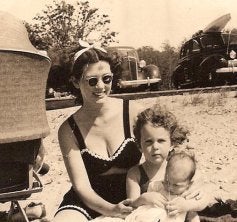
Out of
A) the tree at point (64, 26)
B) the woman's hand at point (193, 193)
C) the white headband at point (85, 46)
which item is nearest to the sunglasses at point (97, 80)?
the white headband at point (85, 46)

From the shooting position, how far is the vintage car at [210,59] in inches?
541

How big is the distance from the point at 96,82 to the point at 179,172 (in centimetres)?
67

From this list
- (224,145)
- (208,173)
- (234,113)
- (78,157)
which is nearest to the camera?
(78,157)

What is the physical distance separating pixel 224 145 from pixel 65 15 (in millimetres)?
9468

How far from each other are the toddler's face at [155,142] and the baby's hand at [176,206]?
266mm

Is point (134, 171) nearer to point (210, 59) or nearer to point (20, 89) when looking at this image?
point (20, 89)

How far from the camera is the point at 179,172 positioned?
2.45 metres

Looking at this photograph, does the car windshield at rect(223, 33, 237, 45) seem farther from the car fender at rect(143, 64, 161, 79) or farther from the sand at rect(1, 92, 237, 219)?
the sand at rect(1, 92, 237, 219)

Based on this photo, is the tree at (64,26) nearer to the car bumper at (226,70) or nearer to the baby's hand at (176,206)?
the car bumper at (226,70)

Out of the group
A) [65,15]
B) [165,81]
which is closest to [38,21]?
[65,15]

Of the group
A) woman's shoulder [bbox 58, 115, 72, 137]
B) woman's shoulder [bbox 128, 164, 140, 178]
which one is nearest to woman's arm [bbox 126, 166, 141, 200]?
woman's shoulder [bbox 128, 164, 140, 178]

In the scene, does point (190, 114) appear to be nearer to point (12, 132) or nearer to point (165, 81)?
point (12, 132)

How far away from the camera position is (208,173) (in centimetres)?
551

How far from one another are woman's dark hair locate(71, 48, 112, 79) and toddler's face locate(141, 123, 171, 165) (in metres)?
0.48
